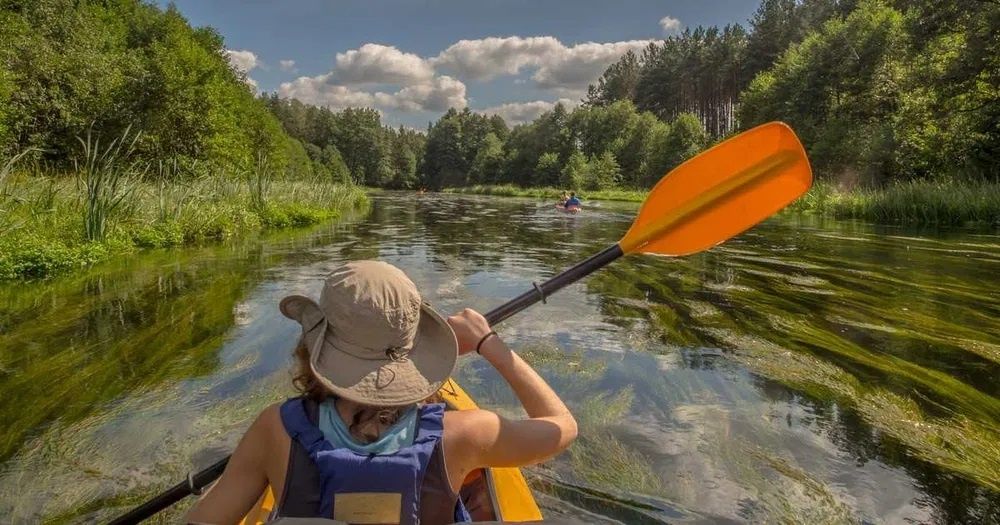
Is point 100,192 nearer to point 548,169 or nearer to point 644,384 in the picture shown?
point 644,384

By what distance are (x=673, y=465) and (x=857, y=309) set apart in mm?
3821

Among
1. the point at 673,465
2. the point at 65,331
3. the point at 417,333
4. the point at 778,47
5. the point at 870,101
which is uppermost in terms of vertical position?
the point at 778,47

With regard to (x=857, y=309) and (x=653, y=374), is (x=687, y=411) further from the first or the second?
(x=857, y=309)

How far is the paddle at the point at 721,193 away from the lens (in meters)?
2.72

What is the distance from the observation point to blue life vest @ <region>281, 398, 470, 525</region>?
1263mm

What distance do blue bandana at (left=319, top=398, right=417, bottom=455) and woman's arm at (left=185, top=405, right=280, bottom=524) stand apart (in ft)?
0.53

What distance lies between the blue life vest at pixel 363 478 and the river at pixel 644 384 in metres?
1.36

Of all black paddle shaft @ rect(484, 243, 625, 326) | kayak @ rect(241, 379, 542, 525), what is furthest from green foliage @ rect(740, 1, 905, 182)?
kayak @ rect(241, 379, 542, 525)

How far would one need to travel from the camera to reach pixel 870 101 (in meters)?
31.5

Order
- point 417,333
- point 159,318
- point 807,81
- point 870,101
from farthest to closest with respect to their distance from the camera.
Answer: point 807,81
point 870,101
point 159,318
point 417,333

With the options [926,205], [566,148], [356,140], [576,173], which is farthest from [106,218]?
[356,140]

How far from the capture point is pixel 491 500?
70.2 inches

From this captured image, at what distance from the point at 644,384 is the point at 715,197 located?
1515 mm

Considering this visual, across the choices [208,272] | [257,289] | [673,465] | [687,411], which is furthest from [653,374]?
[208,272]
